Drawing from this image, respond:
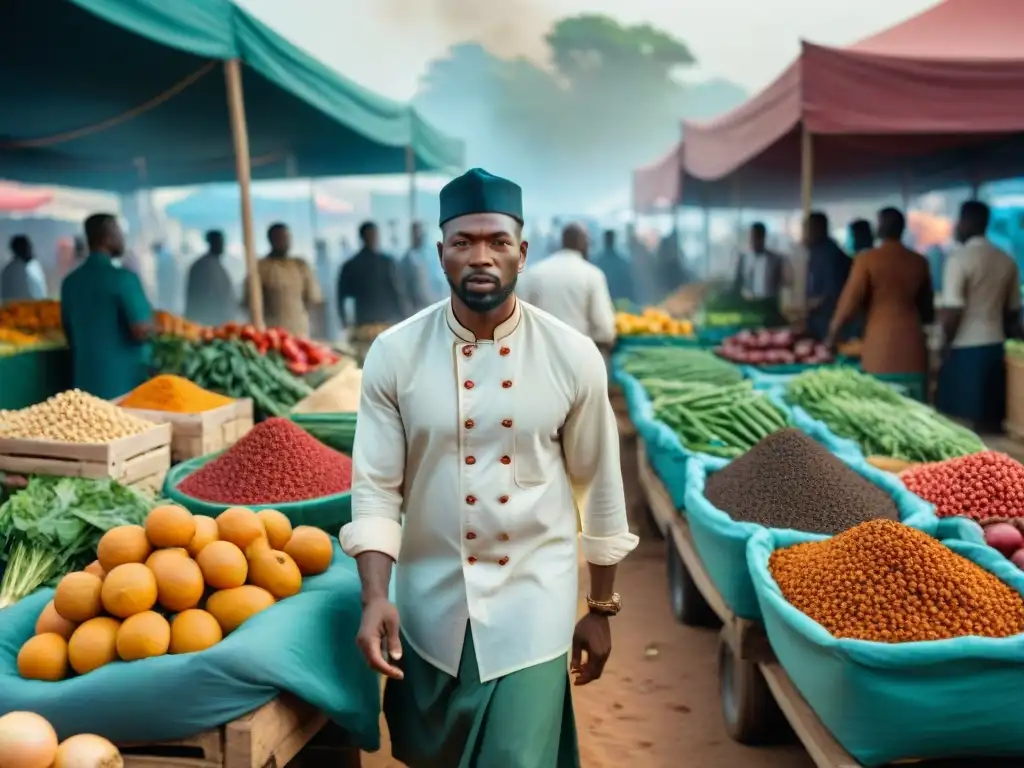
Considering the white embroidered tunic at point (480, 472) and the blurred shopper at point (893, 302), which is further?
the blurred shopper at point (893, 302)

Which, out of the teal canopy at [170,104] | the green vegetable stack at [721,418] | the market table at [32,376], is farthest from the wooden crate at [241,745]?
the market table at [32,376]

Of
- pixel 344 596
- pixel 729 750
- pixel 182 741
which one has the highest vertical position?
pixel 344 596

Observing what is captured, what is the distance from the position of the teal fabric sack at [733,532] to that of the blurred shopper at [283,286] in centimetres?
462

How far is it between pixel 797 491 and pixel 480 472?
1.50 meters

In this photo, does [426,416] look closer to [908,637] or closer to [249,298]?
[908,637]

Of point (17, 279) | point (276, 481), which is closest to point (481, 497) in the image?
point (276, 481)

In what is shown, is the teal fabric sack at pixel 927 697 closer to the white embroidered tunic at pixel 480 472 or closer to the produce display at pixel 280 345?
the white embroidered tunic at pixel 480 472

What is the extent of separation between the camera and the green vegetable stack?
13.1 ft

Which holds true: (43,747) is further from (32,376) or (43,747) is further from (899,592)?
(32,376)

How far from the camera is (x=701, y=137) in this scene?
8.64 meters

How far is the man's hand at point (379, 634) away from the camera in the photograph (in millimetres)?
1785

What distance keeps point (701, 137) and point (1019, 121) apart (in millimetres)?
3478

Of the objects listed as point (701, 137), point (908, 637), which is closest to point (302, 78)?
point (701, 137)

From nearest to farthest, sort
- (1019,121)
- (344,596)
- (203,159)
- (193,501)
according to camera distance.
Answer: (344,596), (193,501), (1019,121), (203,159)
